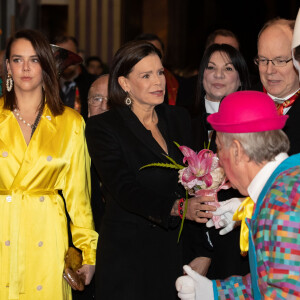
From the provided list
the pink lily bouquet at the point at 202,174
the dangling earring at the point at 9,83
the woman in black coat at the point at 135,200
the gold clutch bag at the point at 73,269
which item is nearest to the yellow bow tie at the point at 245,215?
the pink lily bouquet at the point at 202,174

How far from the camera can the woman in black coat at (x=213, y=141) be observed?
11.5 ft

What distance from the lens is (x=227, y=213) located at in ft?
Result: 10.4

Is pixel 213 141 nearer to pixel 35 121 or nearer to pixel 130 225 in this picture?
pixel 130 225

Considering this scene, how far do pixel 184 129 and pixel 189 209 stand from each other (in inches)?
23.4

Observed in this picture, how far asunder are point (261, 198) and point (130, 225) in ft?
4.33

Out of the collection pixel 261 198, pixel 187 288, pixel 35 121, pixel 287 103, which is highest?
pixel 287 103

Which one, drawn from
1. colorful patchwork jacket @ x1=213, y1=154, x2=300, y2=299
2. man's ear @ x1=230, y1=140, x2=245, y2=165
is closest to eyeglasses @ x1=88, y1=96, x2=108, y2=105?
man's ear @ x1=230, y1=140, x2=245, y2=165

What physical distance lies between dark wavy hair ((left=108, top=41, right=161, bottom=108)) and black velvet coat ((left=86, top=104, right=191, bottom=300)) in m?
0.21

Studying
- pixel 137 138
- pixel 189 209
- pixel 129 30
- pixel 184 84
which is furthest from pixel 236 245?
pixel 129 30

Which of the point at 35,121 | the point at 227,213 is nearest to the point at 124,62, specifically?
the point at 35,121

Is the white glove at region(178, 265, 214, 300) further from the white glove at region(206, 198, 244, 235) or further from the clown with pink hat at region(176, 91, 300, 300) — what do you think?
the white glove at region(206, 198, 244, 235)

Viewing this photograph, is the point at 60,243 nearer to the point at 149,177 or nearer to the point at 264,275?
the point at 149,177

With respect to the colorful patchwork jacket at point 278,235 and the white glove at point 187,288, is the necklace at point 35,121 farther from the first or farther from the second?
the colorful patchwork jacket at point 278,235

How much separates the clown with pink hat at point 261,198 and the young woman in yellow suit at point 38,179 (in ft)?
3.69
